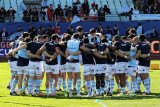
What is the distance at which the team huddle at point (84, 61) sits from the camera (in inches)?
610

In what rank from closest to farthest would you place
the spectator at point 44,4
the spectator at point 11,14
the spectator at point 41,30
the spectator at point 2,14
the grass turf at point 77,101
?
the grass turf at point 77,101
the spectator at point 41,30
the spectator at point 2,14
the spectator at point 11,14
the spectator at point 44,4

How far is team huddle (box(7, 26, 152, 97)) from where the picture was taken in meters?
15.5

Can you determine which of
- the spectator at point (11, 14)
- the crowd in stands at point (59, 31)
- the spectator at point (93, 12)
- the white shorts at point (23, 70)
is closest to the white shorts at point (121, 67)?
the white shorts at point (23, 70)

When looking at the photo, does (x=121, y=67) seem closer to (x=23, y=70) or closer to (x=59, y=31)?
(x=23, y=70)

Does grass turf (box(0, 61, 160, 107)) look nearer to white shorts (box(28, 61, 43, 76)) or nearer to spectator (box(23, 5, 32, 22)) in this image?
white shorts (box(28, 61, 43, 76))

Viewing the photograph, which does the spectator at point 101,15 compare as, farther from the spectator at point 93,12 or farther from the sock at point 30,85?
the sock at point 30,85

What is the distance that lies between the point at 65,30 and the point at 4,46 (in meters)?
5.70

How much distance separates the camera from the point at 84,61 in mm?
15523

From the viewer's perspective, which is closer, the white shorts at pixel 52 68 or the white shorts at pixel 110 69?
the white shorts at pixel 52 68

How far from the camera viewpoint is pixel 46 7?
3972 centimetres

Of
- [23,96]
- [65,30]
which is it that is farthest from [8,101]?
[65,30]

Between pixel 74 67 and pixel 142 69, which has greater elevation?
pixel 74 67

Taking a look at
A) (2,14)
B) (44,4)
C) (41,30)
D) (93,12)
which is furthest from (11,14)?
(93,12)

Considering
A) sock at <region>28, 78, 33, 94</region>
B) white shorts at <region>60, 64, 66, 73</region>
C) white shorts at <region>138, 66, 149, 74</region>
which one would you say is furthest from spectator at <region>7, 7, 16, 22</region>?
white shorts at <region>138, 66, 149, 74</region>
